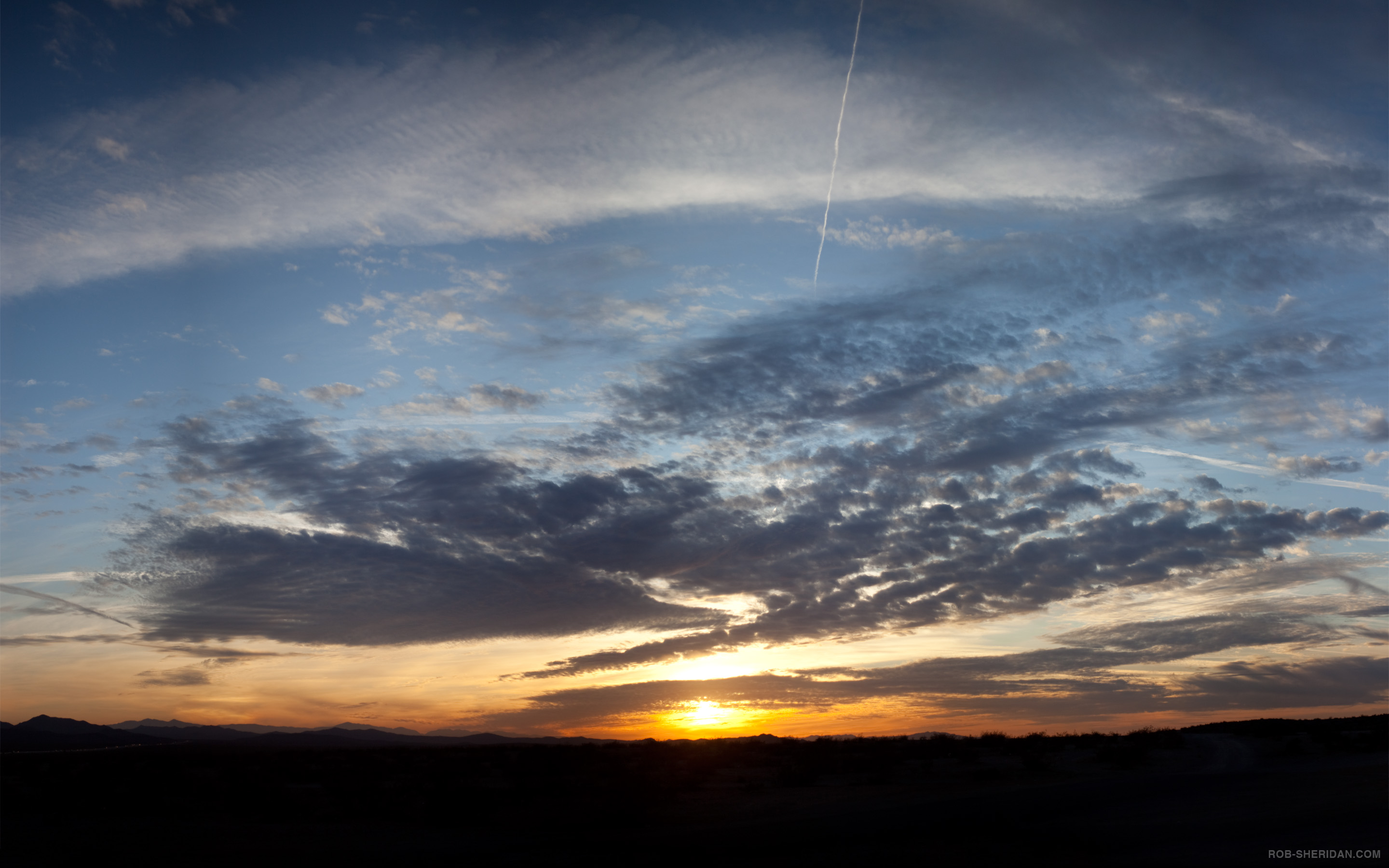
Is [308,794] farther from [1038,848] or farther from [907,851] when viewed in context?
[1038,848]

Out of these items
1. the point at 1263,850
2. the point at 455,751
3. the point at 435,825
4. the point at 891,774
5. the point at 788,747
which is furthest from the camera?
the point at 455,751

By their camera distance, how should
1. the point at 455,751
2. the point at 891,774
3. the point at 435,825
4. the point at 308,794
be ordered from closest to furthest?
the point at 435,825
the point at 308,794
the point at 891,774
the point at 455,751

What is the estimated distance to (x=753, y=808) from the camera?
24328mm

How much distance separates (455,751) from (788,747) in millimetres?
23502

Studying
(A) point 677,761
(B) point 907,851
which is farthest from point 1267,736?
(B) point 907,851

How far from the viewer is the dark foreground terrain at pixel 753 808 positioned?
58.0 ft

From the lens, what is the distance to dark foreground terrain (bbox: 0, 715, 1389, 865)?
58.0 feet

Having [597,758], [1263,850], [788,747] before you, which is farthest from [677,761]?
[1263,850]

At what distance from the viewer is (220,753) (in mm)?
48281

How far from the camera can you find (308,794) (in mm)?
27812

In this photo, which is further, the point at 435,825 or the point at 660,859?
the point at 435,825

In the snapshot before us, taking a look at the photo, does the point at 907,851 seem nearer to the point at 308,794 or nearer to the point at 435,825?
the point at 435,825

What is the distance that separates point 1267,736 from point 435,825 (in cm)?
3920

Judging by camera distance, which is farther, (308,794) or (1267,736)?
(1267,736)
